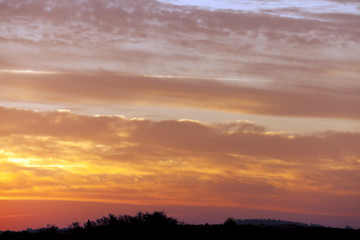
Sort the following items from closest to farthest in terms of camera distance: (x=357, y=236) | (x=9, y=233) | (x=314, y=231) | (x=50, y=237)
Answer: (x=357, y=236), (x=314, y=231), (x=50, y=237), (x=9, y=233)

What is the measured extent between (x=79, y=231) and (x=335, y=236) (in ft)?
97.8

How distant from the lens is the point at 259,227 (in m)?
64.1

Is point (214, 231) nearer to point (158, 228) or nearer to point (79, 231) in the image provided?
point (158, 228)

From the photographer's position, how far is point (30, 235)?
247 ft

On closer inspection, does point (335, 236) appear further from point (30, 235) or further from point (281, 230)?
point (30, 235)

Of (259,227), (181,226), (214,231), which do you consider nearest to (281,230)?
(259,227)

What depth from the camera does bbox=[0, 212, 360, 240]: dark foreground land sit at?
59.6m

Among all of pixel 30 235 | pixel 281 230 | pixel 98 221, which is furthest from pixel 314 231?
pixel 30 235

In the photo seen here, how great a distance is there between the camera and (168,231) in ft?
213

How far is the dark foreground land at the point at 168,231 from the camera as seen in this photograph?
59.6 m

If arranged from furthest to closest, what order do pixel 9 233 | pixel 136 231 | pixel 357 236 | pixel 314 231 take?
1. pixel 9 233
2. pixel 136 231
3. pixel 314 231
4. pixel 357 236

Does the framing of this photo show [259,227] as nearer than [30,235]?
Yes

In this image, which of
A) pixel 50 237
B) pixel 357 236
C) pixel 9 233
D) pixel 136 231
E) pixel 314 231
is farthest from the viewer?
pixel 9 233

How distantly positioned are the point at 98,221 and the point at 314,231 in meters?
26.4
